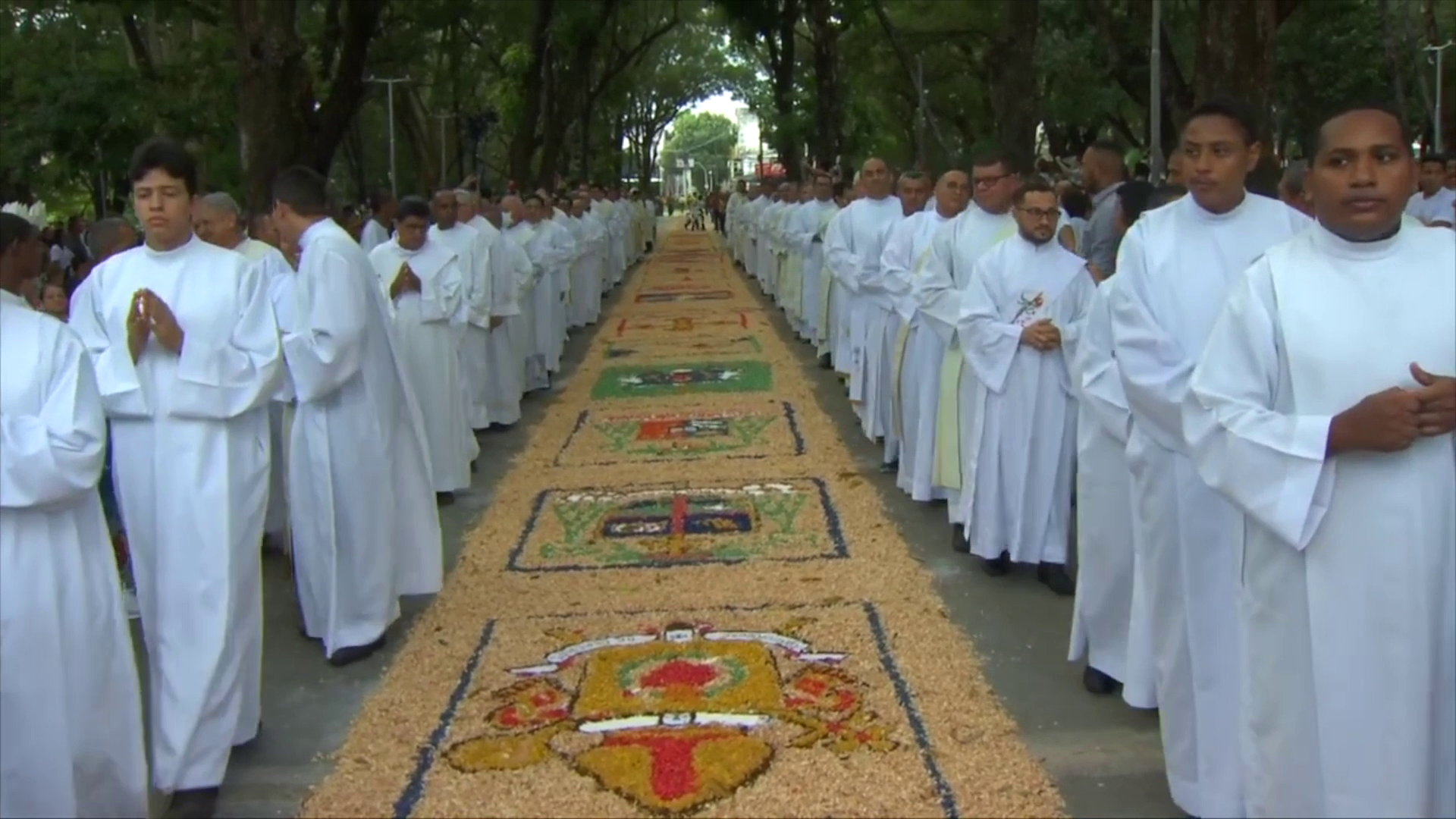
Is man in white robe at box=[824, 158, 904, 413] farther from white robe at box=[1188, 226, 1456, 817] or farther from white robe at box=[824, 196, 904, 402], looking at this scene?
white robe at box=[1188, 226, 1456, 817]

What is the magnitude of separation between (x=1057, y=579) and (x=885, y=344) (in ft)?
13.1

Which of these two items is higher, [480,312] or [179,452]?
[179,452]

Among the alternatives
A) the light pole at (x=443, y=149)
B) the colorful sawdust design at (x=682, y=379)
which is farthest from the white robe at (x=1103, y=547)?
the light pole at (x=443, y=149)

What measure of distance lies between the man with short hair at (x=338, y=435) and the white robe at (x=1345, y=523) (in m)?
3.88

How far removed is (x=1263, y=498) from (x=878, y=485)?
6453mm

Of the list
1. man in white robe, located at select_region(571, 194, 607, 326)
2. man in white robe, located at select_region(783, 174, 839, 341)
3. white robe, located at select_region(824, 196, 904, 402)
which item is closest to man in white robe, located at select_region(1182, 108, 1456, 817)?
white robe, located at select_region(824, 196, 904, 402)

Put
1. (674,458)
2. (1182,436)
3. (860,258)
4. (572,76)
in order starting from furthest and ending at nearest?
(572,76), (860,258), (674,458), (1182,436)

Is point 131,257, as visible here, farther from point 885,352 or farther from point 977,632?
point 885,352

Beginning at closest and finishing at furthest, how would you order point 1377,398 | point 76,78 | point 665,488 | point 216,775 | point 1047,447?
1. point 1377,398
2. point 216,775
3. point 1047,447
4. point 665,488
5. point 76,78

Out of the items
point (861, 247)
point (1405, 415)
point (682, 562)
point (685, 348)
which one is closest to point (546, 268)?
point (685, 348)

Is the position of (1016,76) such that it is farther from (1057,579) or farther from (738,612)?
(738,612)

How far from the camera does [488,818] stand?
5.27 meters

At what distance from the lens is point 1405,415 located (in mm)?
3953

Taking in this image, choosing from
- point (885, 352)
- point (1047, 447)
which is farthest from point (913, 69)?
point (1047, 447)
